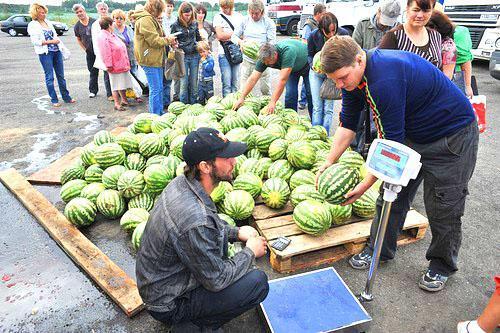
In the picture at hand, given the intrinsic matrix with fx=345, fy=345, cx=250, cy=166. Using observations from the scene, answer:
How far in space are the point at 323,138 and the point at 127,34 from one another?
18.8 feet

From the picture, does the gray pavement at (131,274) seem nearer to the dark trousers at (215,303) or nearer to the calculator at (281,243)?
the calculator at (281,243)

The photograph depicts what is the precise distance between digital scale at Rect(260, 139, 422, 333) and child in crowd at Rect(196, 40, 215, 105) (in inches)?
208

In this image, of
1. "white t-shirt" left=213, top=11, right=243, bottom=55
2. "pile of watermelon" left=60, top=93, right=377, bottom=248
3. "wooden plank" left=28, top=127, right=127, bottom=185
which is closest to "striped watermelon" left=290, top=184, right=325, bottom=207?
"pile of watermelon" left=60, top=93, right=377, bottom=248

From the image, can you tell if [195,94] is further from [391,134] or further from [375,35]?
[391,134]

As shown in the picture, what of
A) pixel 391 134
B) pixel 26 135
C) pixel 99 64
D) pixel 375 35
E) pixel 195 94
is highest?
pixel 375 35

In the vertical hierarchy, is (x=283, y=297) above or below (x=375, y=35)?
below

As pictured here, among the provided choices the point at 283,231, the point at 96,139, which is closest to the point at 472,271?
the point at 283,231

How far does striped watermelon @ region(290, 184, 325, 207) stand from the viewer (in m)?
3.39

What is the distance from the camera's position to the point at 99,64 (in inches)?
292

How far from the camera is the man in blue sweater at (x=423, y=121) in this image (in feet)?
7.06

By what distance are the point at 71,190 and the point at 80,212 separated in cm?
49

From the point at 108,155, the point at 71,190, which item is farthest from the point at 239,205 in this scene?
the point at 71,190

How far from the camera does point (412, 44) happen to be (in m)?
3.06

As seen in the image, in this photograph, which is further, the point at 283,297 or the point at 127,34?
the point at 127,34
